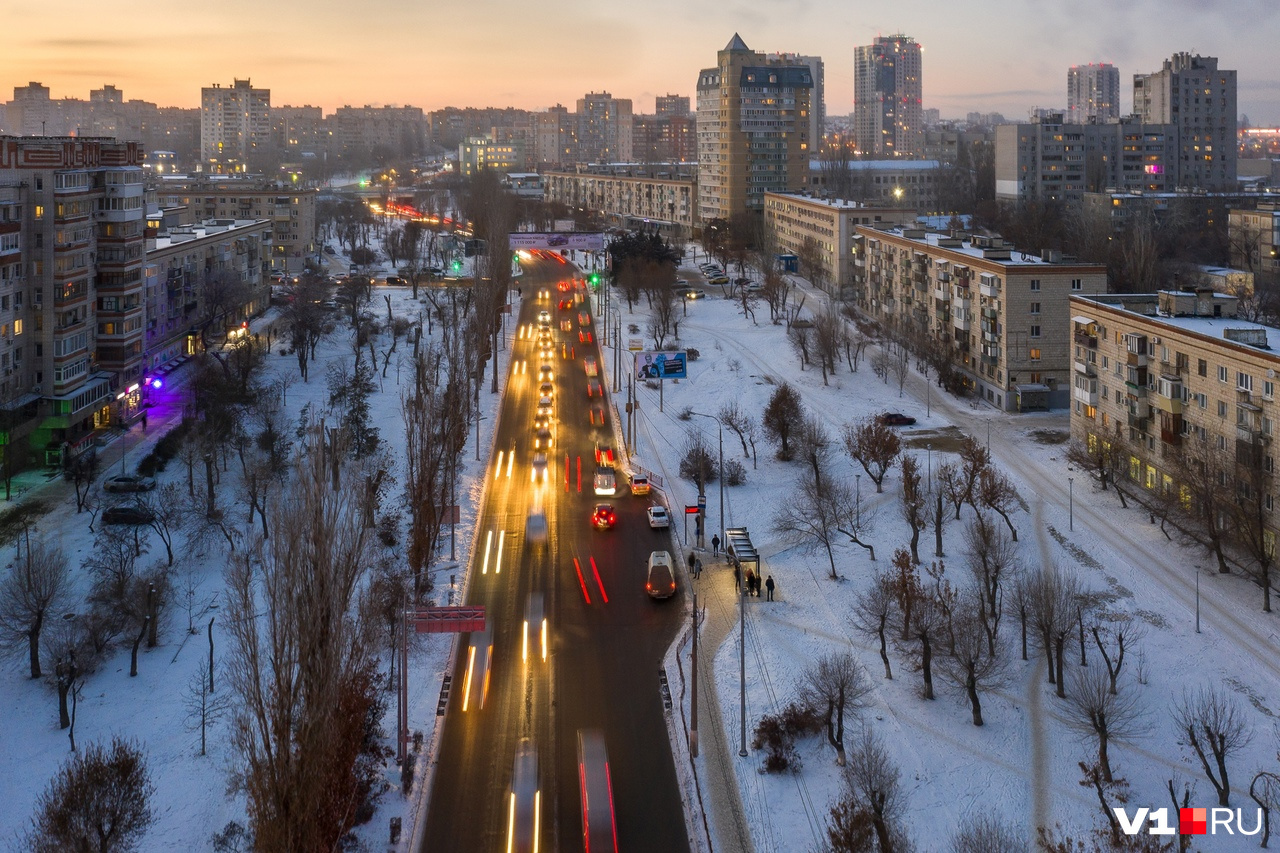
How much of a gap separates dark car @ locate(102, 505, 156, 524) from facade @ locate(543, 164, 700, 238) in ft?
249

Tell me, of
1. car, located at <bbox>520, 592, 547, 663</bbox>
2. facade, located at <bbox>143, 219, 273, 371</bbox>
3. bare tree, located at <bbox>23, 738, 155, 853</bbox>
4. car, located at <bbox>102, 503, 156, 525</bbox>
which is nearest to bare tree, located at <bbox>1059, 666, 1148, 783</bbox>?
car, located at <bbox>520, 592, 547, 663</bbox>

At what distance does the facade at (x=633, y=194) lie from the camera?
369ft

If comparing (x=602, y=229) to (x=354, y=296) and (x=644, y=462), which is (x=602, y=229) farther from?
(x=644, y=462)

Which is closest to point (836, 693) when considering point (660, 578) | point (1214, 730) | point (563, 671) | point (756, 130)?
point (563, 671)

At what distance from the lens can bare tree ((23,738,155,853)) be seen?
630 inches

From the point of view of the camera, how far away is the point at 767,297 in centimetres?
6812

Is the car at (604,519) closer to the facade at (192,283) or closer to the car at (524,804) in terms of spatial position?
the car at (524,804)

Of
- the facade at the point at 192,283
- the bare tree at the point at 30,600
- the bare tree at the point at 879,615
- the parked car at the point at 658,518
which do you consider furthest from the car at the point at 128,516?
the bare tree at the point at 879,615

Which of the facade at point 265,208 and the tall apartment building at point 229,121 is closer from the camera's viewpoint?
the facade at point 265,208

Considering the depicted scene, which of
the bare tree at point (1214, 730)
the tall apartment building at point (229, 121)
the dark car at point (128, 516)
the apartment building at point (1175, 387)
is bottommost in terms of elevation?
the bare tree at point (1214, 730)

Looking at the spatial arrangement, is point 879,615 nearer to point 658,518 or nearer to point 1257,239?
point 658,518

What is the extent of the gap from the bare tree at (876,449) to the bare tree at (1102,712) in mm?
12046

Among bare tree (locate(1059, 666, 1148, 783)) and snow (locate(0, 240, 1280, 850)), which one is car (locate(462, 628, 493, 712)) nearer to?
snow (locate(0, 240, 1280, 850))

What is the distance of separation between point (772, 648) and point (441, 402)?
51.7ft
